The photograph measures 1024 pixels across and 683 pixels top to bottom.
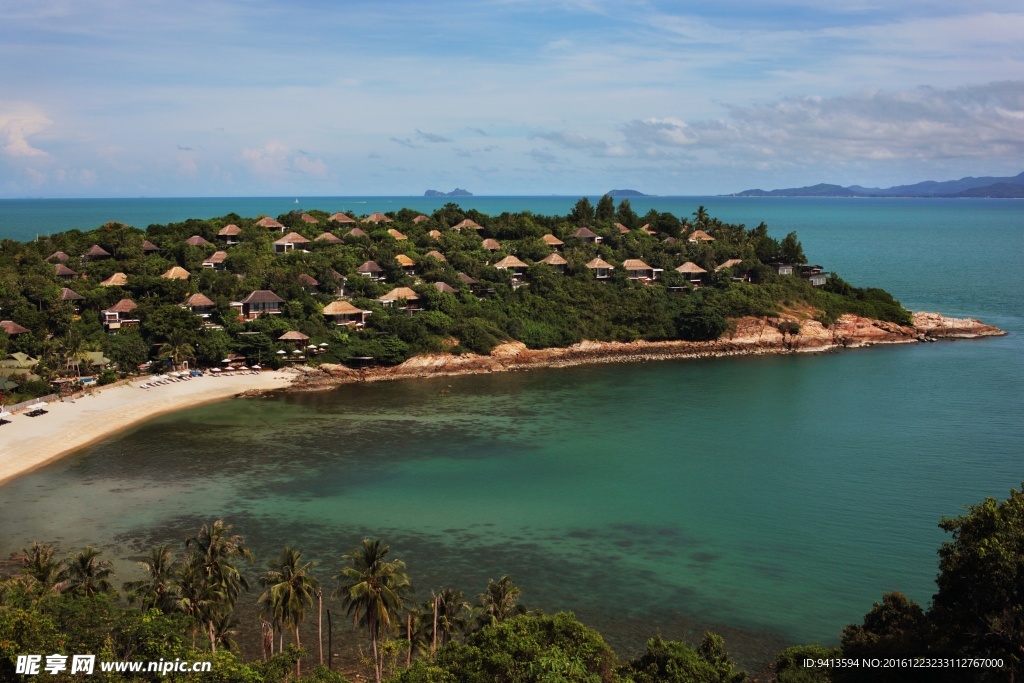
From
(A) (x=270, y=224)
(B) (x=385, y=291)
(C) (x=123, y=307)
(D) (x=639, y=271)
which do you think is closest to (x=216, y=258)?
(C) (x=123, y=307)

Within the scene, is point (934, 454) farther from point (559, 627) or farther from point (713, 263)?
point (713, 263)

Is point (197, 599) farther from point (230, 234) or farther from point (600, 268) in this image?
point (230, 234)

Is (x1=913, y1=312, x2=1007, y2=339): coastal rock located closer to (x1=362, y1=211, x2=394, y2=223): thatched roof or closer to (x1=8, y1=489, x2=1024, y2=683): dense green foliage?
(x1=362, y1=211, x2=394, y2=223): thatched roof

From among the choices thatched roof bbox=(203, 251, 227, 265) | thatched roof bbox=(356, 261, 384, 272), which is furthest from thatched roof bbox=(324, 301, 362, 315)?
thatched roof bbox=(203, 251, 227, 265)

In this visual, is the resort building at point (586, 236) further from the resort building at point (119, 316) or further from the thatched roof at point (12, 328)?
the thatched roof at point (12, 328)

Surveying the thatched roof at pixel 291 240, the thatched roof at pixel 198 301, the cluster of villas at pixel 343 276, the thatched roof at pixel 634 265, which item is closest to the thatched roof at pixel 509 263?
the cluster of villas at pixel 343 276

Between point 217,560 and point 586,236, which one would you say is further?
point 586,236

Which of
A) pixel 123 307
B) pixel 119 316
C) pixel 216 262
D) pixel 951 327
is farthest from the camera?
pixel 951 327
